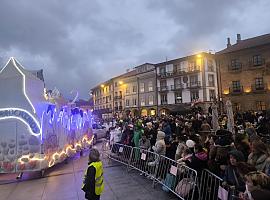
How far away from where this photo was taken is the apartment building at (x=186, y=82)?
44812mm

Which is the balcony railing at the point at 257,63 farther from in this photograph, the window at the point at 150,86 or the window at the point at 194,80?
the window at the point at 150,86

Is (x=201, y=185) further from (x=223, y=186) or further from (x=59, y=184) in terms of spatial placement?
(x=59, y=184)

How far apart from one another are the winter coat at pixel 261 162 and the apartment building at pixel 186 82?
127ft

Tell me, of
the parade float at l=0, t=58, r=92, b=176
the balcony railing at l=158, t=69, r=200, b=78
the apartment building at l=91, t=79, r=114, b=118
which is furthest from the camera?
the apartment building at l=91, t=79, r=114, b=118

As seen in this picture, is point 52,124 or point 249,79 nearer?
point 52,124

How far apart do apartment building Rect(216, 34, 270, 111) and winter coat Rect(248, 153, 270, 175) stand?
111 feet

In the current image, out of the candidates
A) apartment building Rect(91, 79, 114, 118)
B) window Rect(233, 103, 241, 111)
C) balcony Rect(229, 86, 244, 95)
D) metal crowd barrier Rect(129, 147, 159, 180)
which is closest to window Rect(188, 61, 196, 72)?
balcony Rect(229, 86, 244, 95)

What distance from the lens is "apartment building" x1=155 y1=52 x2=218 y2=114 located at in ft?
147

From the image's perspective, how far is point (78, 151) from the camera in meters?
15.4

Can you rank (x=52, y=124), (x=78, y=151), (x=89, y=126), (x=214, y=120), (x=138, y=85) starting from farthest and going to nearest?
(x=138, y=85), (x=89, y=126), (x=78, y=151), (x=214, y=120), (x=52, y=124)

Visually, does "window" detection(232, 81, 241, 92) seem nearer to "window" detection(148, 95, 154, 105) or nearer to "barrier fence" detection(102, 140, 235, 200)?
"window" detection(148, 95, 154, 105)

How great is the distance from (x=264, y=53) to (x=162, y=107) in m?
21.3

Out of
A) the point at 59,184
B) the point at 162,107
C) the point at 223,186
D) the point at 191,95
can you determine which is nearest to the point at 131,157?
the point at 59,184

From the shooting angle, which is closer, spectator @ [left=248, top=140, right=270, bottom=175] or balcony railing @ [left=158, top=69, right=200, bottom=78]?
spectator @ [left=248, top=140, right=270, bottom=175]
